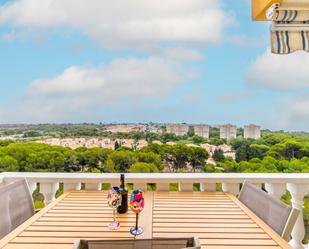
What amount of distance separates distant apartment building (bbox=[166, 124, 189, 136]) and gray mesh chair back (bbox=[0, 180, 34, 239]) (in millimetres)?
1906

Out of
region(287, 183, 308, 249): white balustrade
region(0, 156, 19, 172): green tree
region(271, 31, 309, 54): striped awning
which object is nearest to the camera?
region(287, 183, 308, 249): white balustrade

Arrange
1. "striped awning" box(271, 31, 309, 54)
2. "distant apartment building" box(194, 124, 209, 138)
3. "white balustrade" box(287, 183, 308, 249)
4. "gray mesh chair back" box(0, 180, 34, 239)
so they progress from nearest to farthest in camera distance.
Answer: "gray mesh chair back" box(0, 180, 34, 239) → "white balustrade" box(287, 183, 308, 249) → "striped awning" box(271, 31, 309, 54) → "distant apartment building" box(194, 124, 209, 138)

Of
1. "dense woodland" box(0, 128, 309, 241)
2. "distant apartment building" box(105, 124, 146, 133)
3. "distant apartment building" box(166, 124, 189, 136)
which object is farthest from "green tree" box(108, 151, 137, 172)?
"distant apartment building" box(166, 124, 189, 136)

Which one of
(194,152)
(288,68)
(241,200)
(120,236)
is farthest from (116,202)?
(288,68)

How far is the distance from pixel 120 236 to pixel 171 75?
154 inches

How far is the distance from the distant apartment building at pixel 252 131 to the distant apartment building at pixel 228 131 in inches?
4.8

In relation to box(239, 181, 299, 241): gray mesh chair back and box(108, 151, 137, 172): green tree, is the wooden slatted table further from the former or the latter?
box(108, 151, 137, 172): green tree

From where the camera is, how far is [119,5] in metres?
4.30

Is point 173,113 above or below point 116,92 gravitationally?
below

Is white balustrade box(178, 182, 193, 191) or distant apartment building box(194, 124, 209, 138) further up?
distant apartment building box(194, 124, 209, 138)

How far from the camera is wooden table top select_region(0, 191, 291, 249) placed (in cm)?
141

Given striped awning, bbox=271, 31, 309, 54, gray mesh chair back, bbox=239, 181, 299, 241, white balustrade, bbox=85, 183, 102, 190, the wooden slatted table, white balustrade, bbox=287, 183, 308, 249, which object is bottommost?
white balustrade, bbox=287, 183, 308, 249

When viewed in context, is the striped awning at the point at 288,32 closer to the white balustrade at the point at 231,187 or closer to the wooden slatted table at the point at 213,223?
the white balustrade at the point at 231,187

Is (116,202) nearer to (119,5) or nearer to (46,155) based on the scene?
(46,155)
